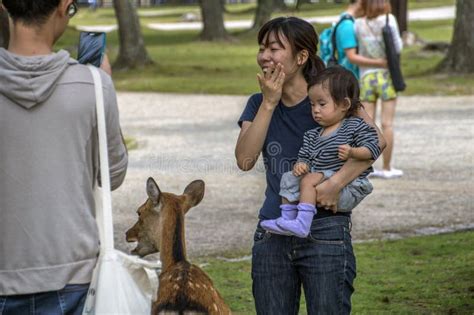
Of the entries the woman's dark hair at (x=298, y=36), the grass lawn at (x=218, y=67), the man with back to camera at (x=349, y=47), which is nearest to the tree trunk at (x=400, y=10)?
the grass lawn at (x=218, y=67)

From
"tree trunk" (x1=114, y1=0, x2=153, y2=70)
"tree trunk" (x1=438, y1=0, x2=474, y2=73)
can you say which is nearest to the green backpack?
"tree trunk" (x1=438, y1=0, x2=474, y2=73)

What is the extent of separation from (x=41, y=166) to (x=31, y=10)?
468mm

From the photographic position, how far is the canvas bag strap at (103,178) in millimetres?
3414

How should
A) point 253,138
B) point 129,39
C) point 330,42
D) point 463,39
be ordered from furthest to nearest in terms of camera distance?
point 129,39 < point 463,39 < point 330,42 < point 253,138

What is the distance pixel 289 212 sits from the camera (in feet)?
13.9

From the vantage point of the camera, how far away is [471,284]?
7.37 meters

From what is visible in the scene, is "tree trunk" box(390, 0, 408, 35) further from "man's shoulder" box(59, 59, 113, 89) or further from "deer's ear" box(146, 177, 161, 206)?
"man's shoulder" box(59, 59, 113, 89)

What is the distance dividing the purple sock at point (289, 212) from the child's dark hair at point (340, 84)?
42 centimetres

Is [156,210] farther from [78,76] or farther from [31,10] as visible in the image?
[31,10]

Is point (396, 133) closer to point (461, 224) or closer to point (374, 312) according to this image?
point (461, 224)

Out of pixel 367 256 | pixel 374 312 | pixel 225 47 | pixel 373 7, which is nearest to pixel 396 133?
pixel 373 7

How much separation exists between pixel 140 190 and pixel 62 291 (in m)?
7.58

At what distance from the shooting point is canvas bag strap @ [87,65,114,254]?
341 cm

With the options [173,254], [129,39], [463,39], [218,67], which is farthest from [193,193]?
[218,67]
